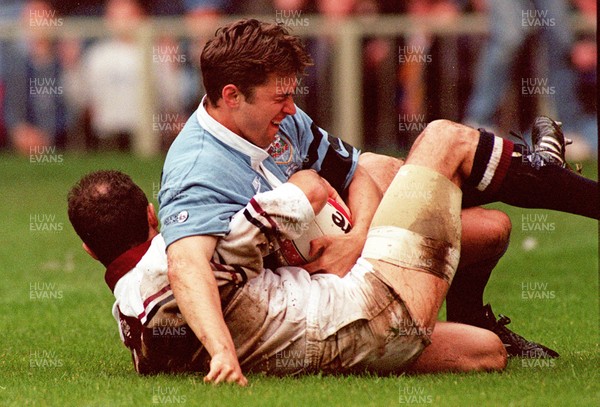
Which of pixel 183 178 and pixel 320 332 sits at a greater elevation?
pixel 183 178

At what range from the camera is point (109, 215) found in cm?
621

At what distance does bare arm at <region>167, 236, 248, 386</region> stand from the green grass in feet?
0.26

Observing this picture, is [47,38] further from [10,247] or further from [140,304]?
[140,304]

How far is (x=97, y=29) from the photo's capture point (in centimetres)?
1853

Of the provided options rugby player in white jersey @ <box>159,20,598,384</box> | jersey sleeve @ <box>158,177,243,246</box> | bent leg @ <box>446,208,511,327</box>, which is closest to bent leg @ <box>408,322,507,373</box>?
rugby player in white jersey @ <box>159,20,598,384</box>

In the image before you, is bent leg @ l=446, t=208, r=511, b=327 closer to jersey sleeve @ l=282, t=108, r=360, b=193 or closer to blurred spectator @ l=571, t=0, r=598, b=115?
jersey sleeve @ l=282, t=108, r=360, b=193

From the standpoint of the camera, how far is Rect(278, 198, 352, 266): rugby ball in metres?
6.21

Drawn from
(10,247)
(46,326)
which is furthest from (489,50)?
(46,326)

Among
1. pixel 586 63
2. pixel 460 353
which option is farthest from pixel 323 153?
pixel 586 63

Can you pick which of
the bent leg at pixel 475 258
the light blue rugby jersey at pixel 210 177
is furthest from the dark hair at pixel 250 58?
the bent leg at pixel 475 258

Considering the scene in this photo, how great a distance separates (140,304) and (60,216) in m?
7.29

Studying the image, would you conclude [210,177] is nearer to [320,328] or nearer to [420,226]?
[320,328]

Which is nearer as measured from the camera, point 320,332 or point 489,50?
point 320,332

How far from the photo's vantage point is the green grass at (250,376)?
557 cm
